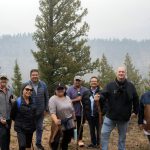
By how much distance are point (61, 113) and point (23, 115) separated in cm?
95

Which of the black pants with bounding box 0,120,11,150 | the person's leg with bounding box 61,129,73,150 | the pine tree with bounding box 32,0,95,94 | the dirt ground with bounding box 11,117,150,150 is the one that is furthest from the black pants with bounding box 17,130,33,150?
the pine tree with bounding box 32,0,95,94

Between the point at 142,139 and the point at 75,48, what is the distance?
19.2m

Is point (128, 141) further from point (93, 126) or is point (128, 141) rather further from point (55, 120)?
point (55, 120)

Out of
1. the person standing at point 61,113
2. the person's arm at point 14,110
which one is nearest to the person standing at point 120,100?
the person standing at point 61,113

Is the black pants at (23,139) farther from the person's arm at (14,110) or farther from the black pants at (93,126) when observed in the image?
the black pants at (93,126)

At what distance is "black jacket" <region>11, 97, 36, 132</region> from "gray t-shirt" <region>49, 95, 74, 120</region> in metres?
0.54

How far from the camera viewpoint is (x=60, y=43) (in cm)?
3045

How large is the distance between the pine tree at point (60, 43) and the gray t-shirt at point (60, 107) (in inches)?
798

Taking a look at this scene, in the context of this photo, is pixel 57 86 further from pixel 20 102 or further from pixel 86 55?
pixel 86 55

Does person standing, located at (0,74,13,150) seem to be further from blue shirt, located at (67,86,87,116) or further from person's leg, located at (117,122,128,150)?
person's leg, located at (117,122,128,150)

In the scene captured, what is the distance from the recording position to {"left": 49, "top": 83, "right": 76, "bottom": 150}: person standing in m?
8.17

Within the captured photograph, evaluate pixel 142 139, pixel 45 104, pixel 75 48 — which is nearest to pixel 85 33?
pixel 75 48

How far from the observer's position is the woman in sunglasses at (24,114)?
7.71 meters

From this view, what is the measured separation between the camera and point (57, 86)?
827 cm
